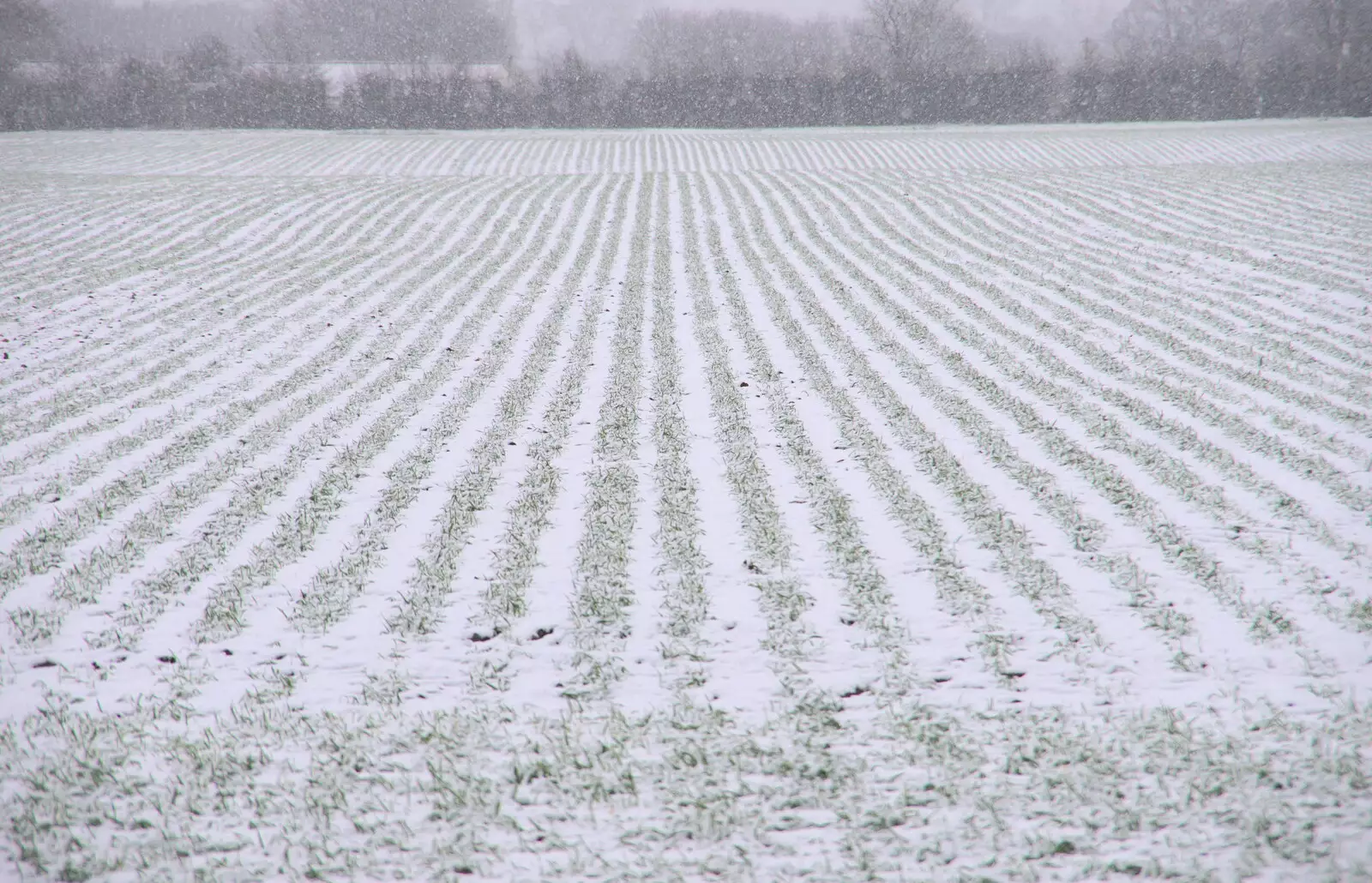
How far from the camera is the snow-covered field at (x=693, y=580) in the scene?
12.2ft

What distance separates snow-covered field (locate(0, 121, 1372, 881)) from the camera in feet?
12.2

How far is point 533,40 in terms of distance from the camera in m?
143

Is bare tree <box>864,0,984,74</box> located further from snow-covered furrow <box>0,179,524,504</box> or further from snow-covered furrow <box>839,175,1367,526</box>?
snow-covered furrow <box>0,179,524,504</box>

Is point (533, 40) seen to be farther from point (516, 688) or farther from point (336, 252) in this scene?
point (516, 688)

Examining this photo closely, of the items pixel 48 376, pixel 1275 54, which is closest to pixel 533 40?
pixel 1275 54

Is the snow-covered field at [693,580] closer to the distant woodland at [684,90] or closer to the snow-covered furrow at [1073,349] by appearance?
the snow-covered furrow at [1073,349]

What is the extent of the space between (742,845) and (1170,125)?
52.5 meters

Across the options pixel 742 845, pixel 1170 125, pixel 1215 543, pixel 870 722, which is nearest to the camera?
pixel 742 845

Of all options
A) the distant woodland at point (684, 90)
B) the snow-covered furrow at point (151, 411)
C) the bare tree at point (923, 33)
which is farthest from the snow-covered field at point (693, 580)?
the bare tree at point (923, 33)

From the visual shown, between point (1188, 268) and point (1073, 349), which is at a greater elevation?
point (1188, 268)

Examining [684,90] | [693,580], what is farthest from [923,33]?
[693,580]

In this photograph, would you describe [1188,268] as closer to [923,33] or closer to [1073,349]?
→ [1073,349]

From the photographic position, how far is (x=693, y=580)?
567 cm

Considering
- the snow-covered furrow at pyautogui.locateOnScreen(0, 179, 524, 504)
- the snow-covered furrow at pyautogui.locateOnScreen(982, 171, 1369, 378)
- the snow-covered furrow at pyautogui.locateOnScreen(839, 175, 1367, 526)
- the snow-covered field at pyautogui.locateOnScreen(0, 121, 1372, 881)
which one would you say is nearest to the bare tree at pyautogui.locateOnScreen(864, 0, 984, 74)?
the snow-covered furrow at pyautogui.locateOnScreen(982, 171, 1369, 378)
